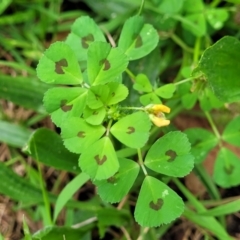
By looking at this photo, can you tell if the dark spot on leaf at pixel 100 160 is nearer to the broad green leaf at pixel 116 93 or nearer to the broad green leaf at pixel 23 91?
the broad green leaf at pixel 116 93

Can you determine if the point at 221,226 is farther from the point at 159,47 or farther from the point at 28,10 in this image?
the point at 28,10

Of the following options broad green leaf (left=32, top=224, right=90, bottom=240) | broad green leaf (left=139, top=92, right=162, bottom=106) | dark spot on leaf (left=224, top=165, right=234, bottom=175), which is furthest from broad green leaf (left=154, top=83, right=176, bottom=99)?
broad green leaf (left=32, top=224, right=90, bottom=240)

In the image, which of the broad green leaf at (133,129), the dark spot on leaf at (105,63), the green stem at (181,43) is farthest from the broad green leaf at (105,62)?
the green stem at (181,43)

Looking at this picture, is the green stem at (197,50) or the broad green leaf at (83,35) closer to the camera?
the broad green leaf at (83,35)

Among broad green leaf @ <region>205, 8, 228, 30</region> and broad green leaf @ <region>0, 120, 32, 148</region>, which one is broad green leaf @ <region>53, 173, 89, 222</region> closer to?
broad green leaf @ <region>0, 120, 32, 148</region>

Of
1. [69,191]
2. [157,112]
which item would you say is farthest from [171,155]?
[69,191]
